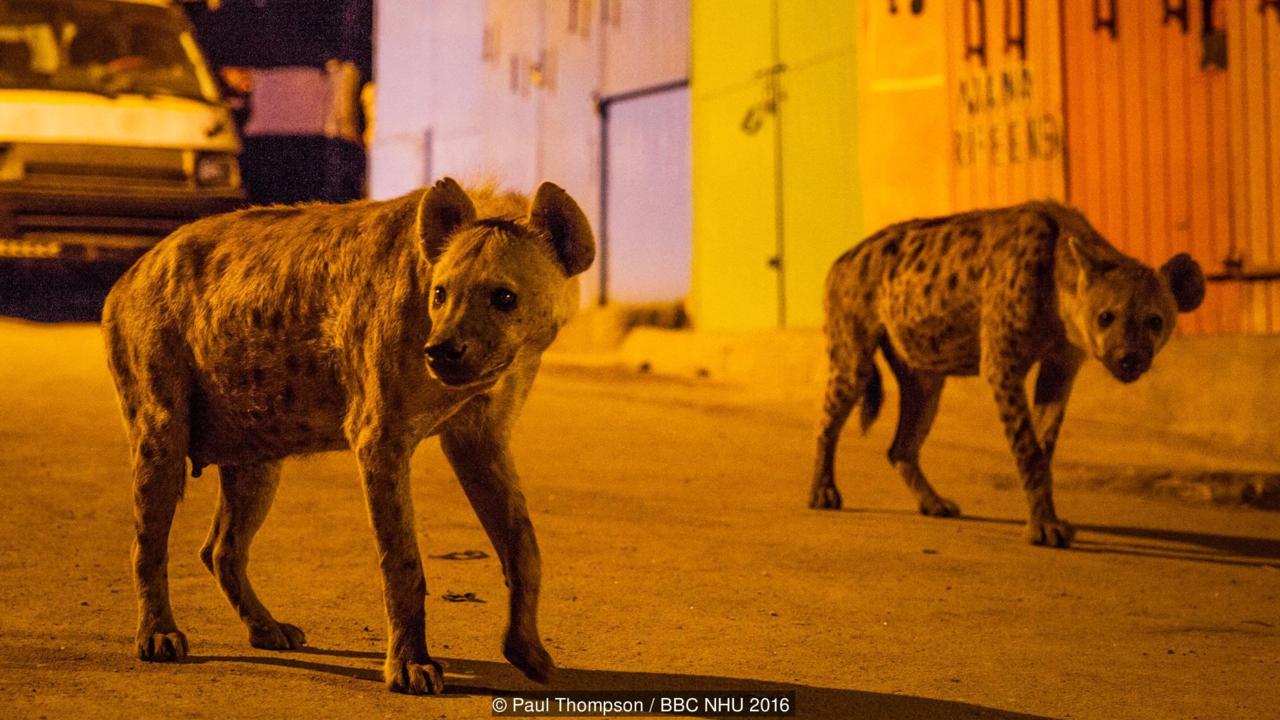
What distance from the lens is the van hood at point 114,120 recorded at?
429 inches

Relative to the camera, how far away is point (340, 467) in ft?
22.5

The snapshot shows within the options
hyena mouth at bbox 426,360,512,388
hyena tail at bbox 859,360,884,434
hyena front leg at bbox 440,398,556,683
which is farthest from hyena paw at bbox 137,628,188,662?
hyena tail at bbox 859,360,884,434

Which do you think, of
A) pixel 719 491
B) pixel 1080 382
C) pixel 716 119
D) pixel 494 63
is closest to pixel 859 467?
pixel 719 491

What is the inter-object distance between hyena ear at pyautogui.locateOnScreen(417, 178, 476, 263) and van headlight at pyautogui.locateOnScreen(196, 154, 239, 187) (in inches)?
340

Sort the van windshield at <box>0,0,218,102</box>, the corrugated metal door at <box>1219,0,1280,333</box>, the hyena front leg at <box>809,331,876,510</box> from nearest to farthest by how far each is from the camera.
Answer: the hyena front leg at <box>809,331,876,510</box>
the corrugated metal door at <box>1219,0,1280,333</box>
the van windshield at <box>0,0,218,102</box>

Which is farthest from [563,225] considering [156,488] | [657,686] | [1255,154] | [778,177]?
[778,177]

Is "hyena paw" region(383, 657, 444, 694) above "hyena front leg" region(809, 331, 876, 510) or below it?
below

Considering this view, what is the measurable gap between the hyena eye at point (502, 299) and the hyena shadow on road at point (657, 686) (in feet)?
2.78

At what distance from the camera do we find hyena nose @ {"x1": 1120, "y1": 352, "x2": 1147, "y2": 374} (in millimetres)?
5668

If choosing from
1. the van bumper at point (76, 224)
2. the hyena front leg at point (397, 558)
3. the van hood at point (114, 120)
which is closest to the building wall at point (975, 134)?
the van hood at point (114, 120)

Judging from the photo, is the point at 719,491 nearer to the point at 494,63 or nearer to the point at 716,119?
the point at 716,119

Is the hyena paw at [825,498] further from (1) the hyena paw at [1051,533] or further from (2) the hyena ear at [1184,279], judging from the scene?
(2) the hyena ear at [1184,279]

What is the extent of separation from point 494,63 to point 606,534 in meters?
12.4

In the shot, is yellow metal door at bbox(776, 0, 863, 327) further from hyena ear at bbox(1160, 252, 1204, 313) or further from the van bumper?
hyena ear at bbox(1160, 252, 1204, 313)
